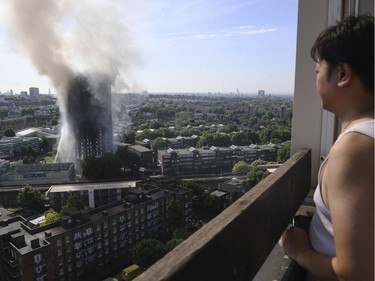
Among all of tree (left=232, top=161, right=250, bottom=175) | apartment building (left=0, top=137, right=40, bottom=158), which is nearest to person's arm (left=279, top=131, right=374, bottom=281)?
tree (left=232, top=161, right=250, bottom=175)

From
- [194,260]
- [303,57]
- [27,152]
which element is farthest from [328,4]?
[27,152]

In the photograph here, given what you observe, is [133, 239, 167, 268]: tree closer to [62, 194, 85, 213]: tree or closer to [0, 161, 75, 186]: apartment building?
[62, 194, 85, 213]: tree

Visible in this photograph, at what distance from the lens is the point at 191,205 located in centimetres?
871

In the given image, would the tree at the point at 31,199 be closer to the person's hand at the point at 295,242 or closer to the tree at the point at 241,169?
the tree at the point at 241,169

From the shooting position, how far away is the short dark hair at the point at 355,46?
416 mm

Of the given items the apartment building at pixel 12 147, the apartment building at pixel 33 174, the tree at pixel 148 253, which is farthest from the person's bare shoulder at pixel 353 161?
the apartment building at pixel 12 147

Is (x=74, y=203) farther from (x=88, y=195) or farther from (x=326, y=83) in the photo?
(x=326, y=83)

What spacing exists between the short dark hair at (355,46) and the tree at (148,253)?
602 centimetres

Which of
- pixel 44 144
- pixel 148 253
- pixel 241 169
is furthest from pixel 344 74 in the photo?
pixel 44 144

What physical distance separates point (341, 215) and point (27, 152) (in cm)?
2021

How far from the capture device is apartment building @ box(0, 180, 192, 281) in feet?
17.7

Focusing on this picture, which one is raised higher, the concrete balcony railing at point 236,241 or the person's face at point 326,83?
the person's face at point 326,83

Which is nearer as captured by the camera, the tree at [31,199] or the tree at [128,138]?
the tree at [31,199]

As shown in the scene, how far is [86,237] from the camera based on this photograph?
621cm
